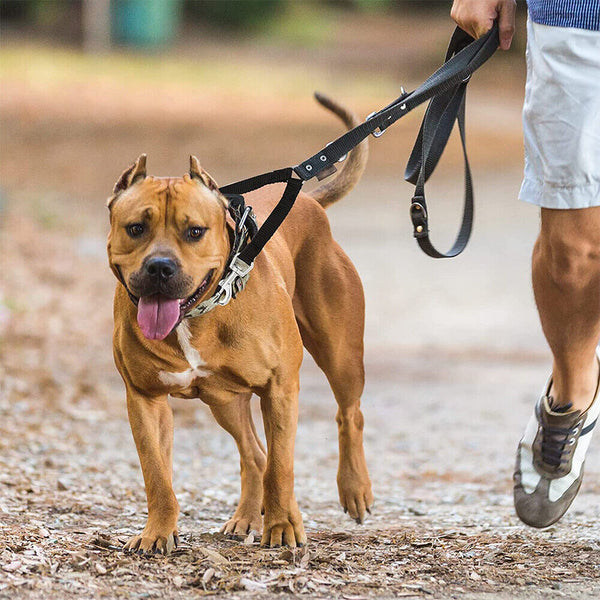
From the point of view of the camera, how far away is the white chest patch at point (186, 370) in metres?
3.71

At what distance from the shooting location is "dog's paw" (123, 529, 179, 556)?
12.3 ft

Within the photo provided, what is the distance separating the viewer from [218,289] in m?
3.69

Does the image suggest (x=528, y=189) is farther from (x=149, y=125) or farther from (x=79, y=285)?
(x=149, y=125)

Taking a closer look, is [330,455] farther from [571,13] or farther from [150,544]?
[571,13]

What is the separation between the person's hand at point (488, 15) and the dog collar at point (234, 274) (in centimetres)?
109

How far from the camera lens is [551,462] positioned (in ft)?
12.9

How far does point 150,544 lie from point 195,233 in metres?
1.01

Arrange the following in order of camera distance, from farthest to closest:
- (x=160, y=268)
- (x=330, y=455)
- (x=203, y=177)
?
(x=330, y=455)
(x=203, y=177)
(x=160, y=268)

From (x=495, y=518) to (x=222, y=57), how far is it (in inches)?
1142

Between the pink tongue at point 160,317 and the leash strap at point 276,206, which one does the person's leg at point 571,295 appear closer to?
the leash strap at point 276,206

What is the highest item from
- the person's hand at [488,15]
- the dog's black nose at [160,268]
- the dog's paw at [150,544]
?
the person's hand at [488,15]

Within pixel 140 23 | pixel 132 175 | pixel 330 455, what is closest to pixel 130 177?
pixel 132 175

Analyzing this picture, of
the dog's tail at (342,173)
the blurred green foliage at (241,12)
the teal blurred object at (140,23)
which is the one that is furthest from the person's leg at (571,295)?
the blurred green foliage at (241,12)

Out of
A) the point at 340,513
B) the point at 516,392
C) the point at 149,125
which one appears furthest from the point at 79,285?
the point at 149,125
